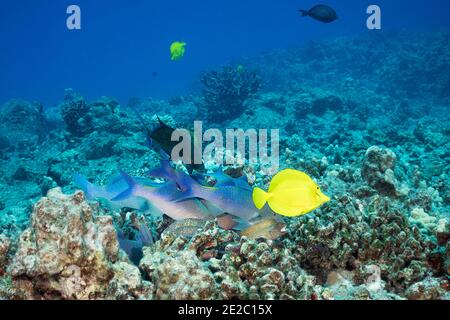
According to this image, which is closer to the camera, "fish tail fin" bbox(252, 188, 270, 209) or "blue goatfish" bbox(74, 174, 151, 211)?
"fish tail fin" bbox(252, 188, 270, 209)

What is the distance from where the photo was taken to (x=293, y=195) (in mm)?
2457

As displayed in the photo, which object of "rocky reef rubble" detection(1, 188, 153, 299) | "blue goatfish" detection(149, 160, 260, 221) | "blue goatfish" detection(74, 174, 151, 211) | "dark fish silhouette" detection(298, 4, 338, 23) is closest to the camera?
"rocky reef rubble" detection(1, 188, 153, 299)

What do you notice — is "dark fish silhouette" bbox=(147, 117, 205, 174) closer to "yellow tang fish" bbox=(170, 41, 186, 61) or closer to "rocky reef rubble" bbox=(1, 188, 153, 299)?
"rocky reef rubble" bbox=(1, 188, 153, 299)

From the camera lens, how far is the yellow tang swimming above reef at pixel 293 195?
96.4 inches

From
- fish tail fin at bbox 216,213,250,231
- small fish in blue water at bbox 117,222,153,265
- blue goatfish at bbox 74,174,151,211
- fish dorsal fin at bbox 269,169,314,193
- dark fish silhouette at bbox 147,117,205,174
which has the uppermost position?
dark fish silhouette at bbox 147,117,205,174

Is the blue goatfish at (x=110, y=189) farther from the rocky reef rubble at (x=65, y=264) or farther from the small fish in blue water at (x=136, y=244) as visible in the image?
the rocky reef rubble at (x=65, y=264)

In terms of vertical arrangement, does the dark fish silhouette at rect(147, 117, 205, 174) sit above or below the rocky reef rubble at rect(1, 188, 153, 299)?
above

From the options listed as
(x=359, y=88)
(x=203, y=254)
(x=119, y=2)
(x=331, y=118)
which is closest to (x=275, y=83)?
(x=359, y=88)

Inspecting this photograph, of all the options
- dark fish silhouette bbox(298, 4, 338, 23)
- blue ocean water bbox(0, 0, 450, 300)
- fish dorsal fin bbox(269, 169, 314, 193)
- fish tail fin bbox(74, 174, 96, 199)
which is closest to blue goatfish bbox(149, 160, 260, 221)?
blue ocean water bbox(0, 0, 450, 300)

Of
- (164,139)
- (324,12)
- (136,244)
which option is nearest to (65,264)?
(136,244)

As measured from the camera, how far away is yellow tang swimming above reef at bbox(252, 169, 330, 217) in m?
2.45

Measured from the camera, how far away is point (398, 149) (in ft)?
29.2
